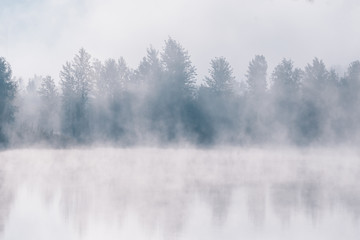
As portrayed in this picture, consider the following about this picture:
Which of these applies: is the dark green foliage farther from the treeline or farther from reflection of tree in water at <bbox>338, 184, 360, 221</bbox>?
reflection of tree in water at <bbox>338, 184, 360, 221</bbox>

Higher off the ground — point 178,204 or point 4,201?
point 178,204

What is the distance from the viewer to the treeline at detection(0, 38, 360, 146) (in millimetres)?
40031

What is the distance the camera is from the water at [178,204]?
7.96 meters

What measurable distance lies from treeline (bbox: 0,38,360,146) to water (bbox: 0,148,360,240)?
2310cm

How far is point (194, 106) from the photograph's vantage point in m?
42.0

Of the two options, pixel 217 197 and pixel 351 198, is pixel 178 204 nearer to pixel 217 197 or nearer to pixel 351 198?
pixel 217 197

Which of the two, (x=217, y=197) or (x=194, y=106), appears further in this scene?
(x=194, y=106)

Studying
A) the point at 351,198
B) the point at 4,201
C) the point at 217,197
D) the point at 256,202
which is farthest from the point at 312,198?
the point at 4,201

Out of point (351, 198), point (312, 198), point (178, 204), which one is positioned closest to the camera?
point (178, 204)

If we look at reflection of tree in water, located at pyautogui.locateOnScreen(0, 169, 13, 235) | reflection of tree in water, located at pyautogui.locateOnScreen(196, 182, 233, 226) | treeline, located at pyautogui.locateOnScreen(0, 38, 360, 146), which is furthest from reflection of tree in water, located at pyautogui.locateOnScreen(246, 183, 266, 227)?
treeline, located at pyautogui.locateOnScreen(0, 38, 360, 146)

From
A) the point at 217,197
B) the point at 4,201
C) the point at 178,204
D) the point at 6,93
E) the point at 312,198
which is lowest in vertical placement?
the point at 4,201

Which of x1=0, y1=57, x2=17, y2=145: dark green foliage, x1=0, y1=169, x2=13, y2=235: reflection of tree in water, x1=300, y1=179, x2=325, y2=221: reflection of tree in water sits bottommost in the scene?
x1=0, y1=169, x2=13, y2=235: reflection of tree in water

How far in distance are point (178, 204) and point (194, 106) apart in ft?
105

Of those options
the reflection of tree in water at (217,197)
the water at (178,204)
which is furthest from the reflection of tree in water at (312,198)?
the reflection of tree in water at (217,197)
